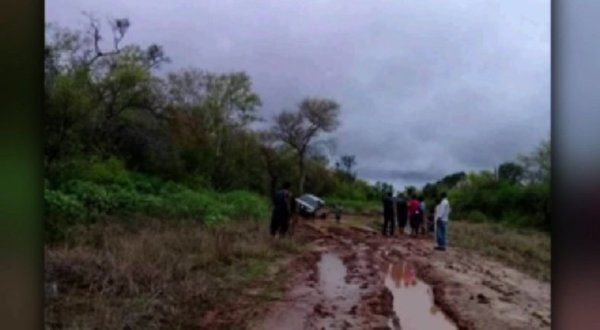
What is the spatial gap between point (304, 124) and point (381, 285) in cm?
35

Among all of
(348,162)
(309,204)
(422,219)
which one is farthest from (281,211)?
(422,219)

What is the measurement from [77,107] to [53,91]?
0.06 metres

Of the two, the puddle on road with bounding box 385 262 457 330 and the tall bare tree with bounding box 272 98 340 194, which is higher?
the tall bare tree with bounding box 272 98 340 194

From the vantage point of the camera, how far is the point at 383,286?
1.47 m

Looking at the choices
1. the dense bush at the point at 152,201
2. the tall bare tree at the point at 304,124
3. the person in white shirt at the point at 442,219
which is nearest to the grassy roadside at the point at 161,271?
the dense bush at the point at 152,201

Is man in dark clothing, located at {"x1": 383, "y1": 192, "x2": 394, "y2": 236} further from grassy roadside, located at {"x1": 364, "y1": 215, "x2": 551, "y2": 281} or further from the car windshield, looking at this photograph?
the car windshield

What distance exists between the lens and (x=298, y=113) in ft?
4.75

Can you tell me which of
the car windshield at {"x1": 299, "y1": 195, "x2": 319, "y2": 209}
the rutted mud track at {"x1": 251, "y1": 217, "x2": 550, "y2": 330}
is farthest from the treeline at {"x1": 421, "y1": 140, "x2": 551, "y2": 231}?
the car windshield at {"x1": 299, "y1": 195, "x2": 319, "y2": 209}

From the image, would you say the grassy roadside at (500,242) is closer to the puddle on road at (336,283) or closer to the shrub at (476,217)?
the shrub at (476,217)

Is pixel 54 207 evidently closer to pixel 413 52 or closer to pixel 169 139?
pixel 169 139

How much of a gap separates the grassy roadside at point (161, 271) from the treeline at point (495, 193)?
313 mm

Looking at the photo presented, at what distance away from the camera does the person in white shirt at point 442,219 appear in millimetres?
1428

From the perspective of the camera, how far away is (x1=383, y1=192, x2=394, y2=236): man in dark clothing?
1.43 meters

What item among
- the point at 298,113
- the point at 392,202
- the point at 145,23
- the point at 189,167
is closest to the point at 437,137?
the point at 392,202
